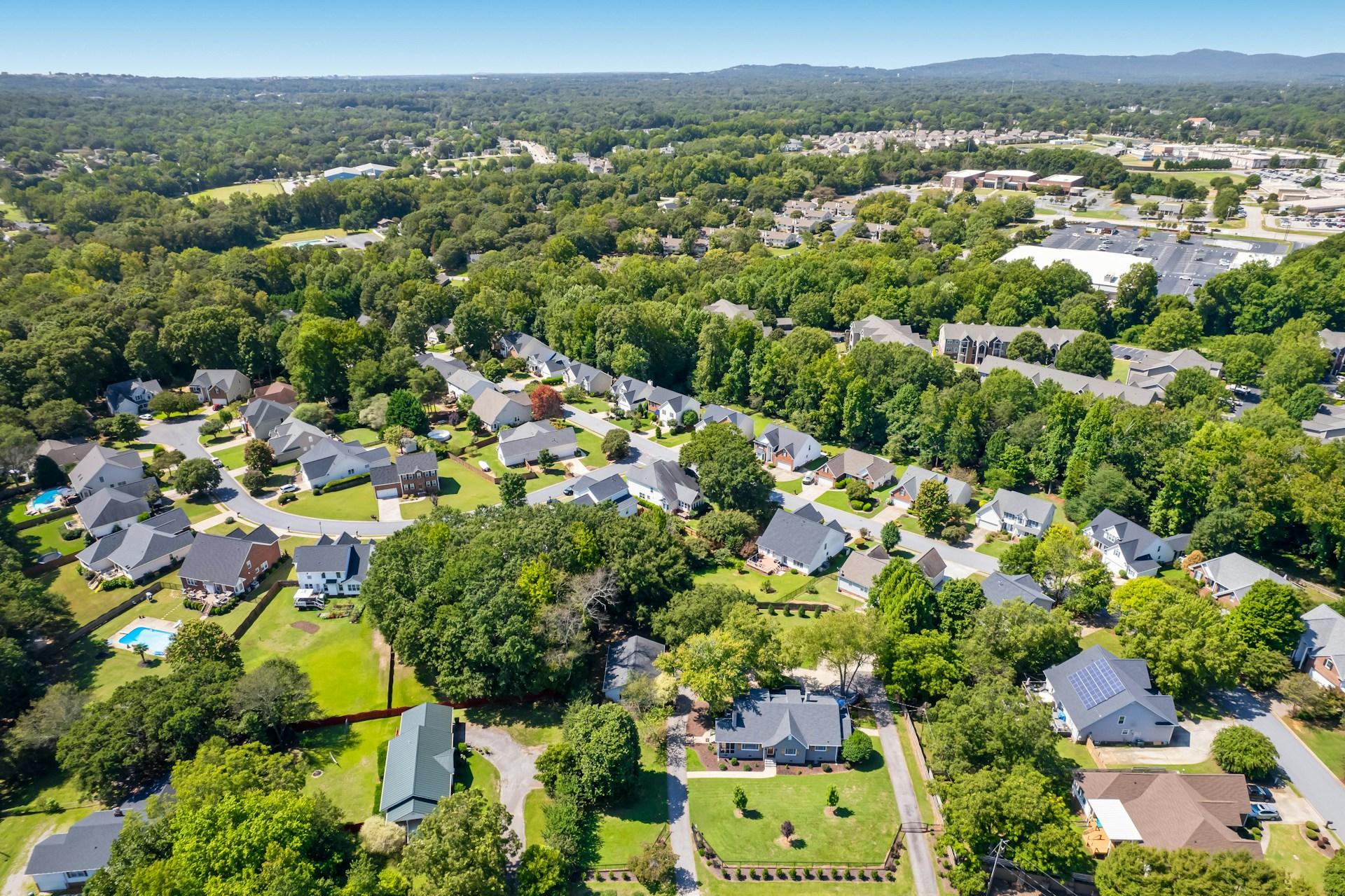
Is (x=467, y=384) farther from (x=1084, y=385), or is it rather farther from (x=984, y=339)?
(x=1084, y=385)

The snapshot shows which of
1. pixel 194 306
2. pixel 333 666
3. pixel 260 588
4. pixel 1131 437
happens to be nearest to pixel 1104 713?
pixel 1131 437

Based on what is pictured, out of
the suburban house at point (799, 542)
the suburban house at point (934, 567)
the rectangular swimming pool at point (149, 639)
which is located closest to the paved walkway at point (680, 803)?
the suburban house at point (799, 542)

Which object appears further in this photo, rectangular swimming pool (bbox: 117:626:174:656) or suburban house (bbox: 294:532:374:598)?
suburban house (bbox: 294:532:374:598)

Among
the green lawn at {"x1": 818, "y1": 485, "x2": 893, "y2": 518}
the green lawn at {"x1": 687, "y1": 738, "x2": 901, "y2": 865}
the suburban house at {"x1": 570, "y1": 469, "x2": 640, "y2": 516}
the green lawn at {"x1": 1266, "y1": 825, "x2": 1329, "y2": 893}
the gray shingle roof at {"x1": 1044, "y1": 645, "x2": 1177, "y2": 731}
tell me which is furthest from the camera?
the green lawn at {"x1": 818, "y1": 485, "x2": 893, "y2": 518}

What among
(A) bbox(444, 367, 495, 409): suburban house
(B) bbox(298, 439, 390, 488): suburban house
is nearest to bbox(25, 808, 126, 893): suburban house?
(B) bbox(298, 439, 390, 488): suburban house

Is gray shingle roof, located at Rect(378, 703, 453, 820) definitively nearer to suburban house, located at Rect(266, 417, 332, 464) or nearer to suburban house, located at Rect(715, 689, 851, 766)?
suburban house, located at Rect(715, 689, 851, 766)

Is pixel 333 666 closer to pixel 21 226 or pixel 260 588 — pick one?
pixel 260 588

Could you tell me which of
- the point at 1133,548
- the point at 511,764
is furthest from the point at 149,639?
the point at 1133,548
